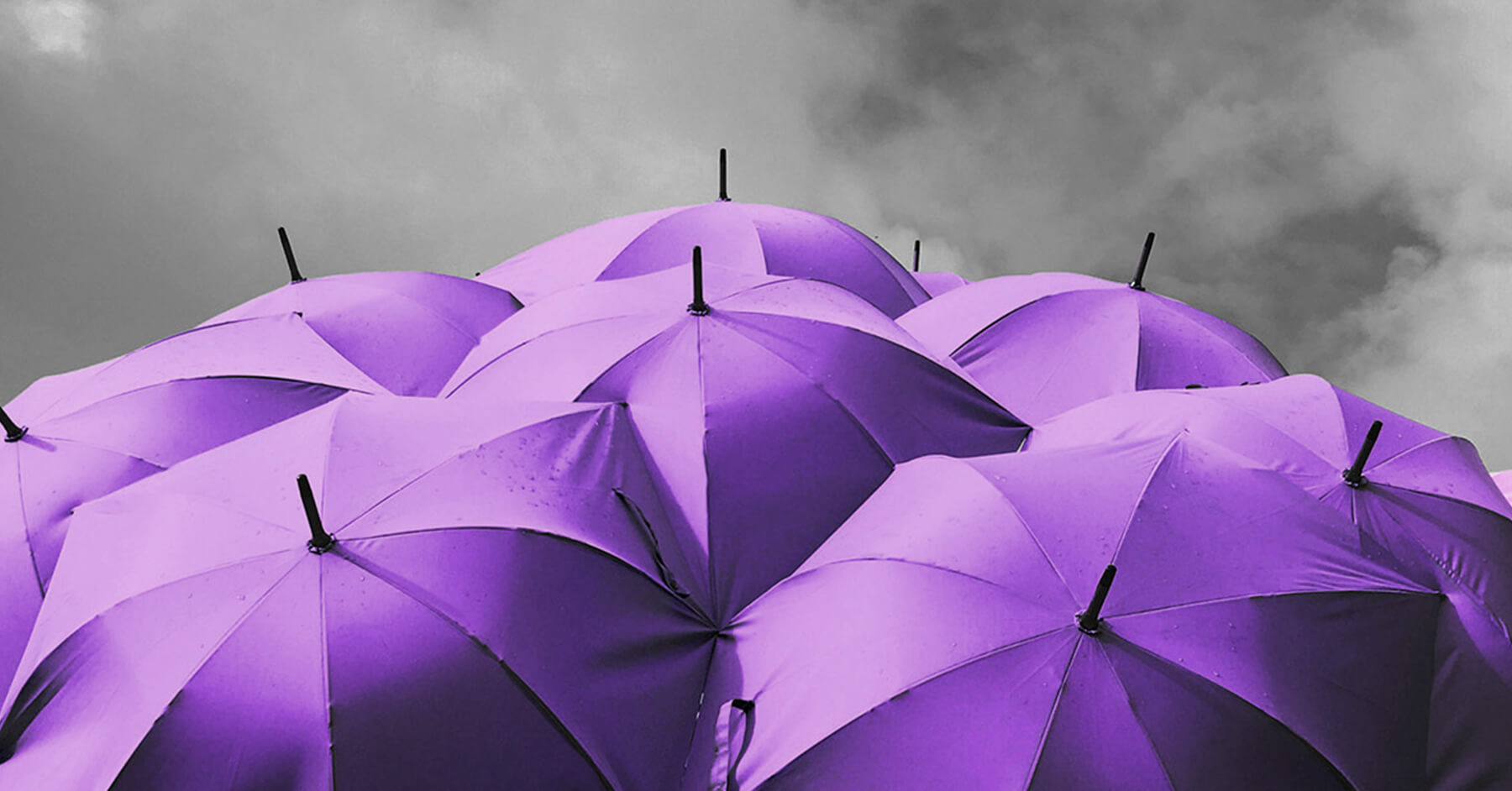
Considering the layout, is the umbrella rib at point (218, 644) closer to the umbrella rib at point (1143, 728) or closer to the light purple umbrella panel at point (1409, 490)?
the umbrella rib at point (1143, 728)

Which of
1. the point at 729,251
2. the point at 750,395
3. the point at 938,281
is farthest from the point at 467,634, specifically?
the point at 938,281

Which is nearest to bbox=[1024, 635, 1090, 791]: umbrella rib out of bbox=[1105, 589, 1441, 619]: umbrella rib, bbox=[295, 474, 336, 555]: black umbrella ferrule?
bbox=[1105, 589, 1441, 619]: umbrella rib

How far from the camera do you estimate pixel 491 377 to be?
7176mm

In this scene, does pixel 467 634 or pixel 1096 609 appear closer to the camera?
pixel 1096 609

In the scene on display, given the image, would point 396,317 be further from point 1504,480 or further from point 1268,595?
point 1504,480

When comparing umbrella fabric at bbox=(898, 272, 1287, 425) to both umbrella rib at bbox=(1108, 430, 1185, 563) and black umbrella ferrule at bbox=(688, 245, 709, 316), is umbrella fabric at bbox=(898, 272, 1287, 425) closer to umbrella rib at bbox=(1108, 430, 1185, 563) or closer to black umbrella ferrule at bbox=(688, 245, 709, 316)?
black umbrella ferrule at bbox=(688, 245, 709, 316)

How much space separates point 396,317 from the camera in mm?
8906

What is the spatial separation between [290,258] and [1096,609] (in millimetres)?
7326

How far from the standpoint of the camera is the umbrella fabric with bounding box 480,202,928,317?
30.7 ft

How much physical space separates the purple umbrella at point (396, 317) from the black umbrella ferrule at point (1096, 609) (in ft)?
16.6

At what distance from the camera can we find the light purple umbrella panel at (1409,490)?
221 inches

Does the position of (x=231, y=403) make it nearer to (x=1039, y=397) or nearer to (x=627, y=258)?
(x=627, y=258)

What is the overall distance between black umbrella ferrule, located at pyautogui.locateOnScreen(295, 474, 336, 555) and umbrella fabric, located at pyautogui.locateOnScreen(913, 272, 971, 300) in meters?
7.74

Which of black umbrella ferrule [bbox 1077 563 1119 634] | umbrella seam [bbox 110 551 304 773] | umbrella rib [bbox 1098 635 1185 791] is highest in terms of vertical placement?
black umbrella ferrule [bbox 1077 563 1119 634]
